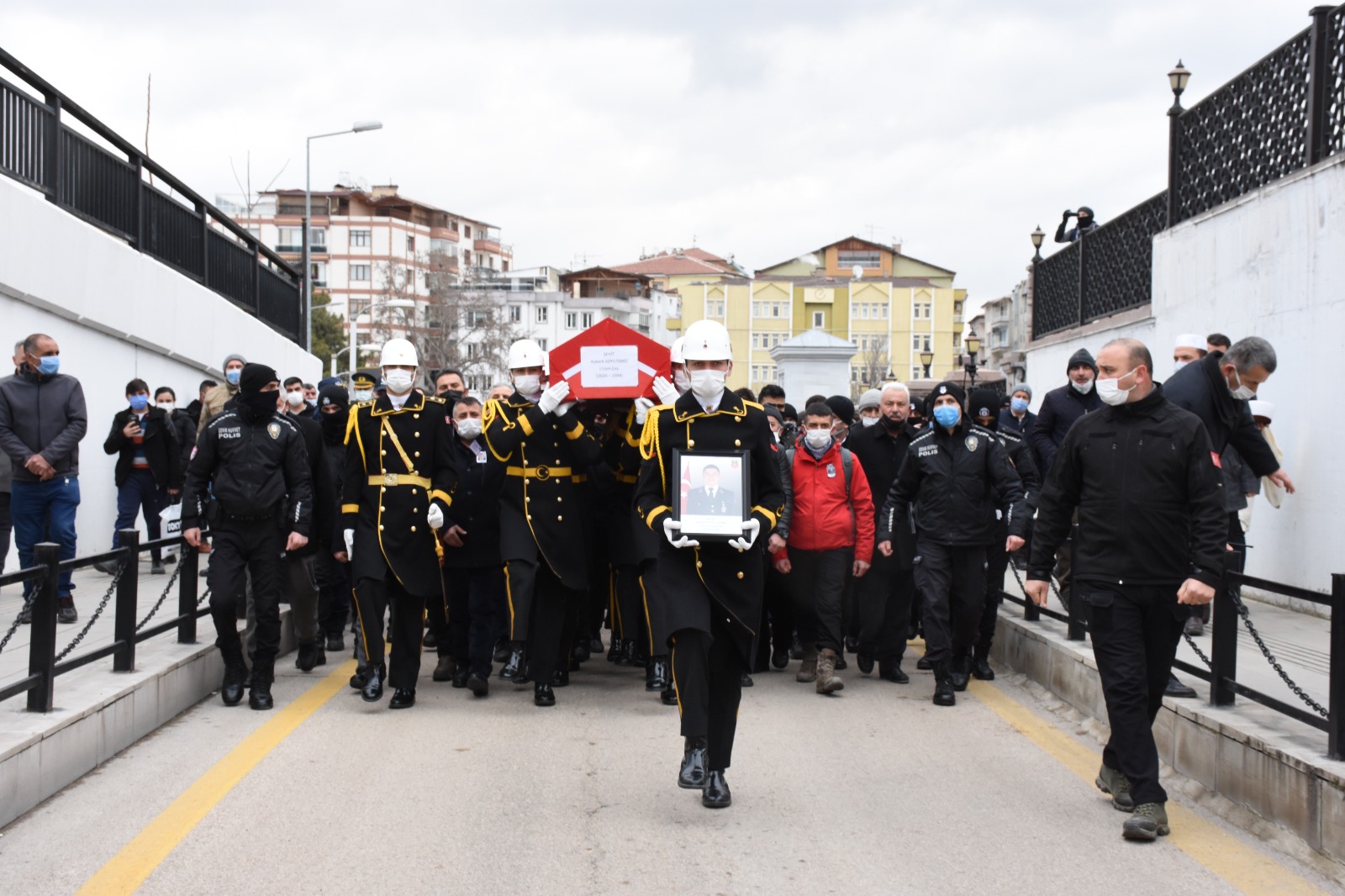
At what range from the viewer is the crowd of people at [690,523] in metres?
6.42

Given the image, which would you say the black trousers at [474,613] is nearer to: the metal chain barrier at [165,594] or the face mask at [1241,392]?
the metal chain barrier at [165,594]

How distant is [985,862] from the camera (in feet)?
18.6

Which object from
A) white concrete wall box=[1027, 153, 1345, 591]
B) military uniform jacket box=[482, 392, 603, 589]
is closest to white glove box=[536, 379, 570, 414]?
military uniform jacket box=[482, 392, 603, 589]

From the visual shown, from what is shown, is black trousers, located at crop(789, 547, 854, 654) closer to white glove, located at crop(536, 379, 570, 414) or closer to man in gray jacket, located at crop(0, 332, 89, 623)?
white glove, located at crop(536, 379, 570, 414)

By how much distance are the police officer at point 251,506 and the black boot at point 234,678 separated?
0.04 feet

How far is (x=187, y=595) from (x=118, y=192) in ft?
29.7

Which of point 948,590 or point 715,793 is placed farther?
point 948,590

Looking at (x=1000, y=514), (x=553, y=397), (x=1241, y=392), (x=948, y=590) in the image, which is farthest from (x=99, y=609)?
(x=1241, y=392)

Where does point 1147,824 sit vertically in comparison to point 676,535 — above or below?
below

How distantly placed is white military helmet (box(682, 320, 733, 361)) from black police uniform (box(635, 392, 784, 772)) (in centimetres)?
22

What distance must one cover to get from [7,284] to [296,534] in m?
5.61

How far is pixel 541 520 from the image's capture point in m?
9.24

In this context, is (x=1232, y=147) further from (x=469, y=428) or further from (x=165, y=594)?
(x=165, y=594)

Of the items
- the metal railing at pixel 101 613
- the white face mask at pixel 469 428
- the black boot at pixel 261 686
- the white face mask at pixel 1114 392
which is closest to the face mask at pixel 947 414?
the white face mask at pixel 1114 392
